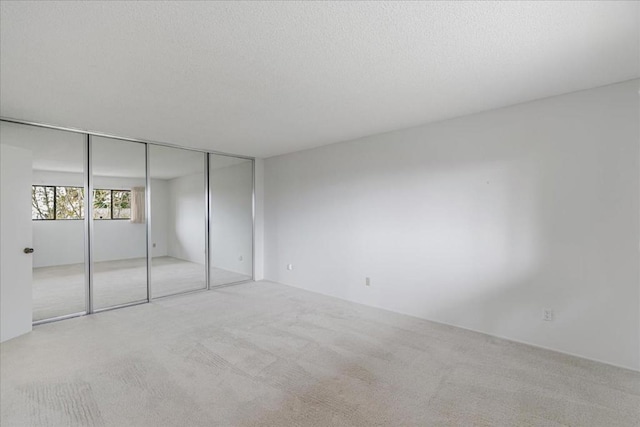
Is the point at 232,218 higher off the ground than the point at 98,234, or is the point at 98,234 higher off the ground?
the point at 232,218

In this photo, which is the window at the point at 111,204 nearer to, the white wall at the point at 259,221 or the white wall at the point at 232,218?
the white wall at the point at 232,218

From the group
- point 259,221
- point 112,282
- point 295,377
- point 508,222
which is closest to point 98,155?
point 112,282

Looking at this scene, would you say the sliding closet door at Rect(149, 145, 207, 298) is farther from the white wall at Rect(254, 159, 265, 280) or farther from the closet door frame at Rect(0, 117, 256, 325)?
the white wall at Rect(254, 159, 265, 280)

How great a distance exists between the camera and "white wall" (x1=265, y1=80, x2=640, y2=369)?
2.60 m

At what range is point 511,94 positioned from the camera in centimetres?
281

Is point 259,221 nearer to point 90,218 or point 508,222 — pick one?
point 90,218

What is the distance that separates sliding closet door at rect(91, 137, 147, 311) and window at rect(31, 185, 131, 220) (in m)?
0.01

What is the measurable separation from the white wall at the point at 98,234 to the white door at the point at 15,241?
380mm

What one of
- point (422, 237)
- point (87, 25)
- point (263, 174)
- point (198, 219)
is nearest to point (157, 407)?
point (87, 25)

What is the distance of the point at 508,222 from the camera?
3.13 metres

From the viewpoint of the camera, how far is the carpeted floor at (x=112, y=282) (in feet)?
12.9

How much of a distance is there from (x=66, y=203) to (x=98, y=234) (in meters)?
0.53

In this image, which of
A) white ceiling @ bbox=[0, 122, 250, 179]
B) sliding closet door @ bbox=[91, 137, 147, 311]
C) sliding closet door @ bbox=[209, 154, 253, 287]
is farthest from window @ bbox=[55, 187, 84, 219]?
sliding closet door @ bbox=[209, 154, 253, 287]

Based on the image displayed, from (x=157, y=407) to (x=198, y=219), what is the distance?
11.7ft
